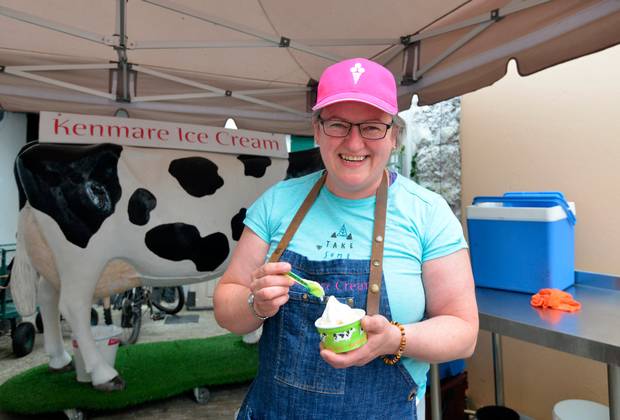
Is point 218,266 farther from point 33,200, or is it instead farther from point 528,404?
point 528,404

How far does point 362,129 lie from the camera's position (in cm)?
99

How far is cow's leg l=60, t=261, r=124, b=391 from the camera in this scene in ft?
8.72

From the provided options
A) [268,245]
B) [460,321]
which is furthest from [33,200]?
[460,321]

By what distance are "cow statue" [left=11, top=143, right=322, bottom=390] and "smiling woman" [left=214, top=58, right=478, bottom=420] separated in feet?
6.49

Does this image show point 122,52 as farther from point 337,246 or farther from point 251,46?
point 337,246

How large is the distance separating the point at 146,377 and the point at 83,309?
0.79 metres

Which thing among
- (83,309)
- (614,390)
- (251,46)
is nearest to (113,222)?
(83,309)

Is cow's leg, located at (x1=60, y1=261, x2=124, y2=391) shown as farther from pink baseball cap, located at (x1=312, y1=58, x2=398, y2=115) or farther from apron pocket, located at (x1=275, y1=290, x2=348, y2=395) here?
pink baseball cap, located at (x1=312, y1=58, x2=398, y2=115)

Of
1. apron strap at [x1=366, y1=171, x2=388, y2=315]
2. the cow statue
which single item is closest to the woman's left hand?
apron strap at [x1=366, y1=171, x2=388, y2=315]

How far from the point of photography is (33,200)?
262 cm

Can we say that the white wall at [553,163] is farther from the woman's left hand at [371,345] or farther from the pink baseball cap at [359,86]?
the woman's left hand at [371,345]

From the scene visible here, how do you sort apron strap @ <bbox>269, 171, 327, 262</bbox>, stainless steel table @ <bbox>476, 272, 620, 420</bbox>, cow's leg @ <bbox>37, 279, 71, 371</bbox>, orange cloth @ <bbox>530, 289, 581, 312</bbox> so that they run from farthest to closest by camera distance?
cow's leg @ <bbox>37, 279, 71, 371</bbox>, orange cloth @ <bbox>530, 289, 581, 312</bbox>, stainless steel table @ <bbox>476, 272, 620, 420</bbox>, apron strap @ <bbox>269, 171, 327, 262</bbox>

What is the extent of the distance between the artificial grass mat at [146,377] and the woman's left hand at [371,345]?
2576 mm

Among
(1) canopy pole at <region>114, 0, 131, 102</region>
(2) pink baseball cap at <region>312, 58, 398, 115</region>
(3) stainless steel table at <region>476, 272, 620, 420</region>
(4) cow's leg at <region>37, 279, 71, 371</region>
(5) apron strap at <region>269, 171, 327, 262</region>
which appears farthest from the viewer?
(4) cow's leg at <region>37, 279, 71, 371</region>
